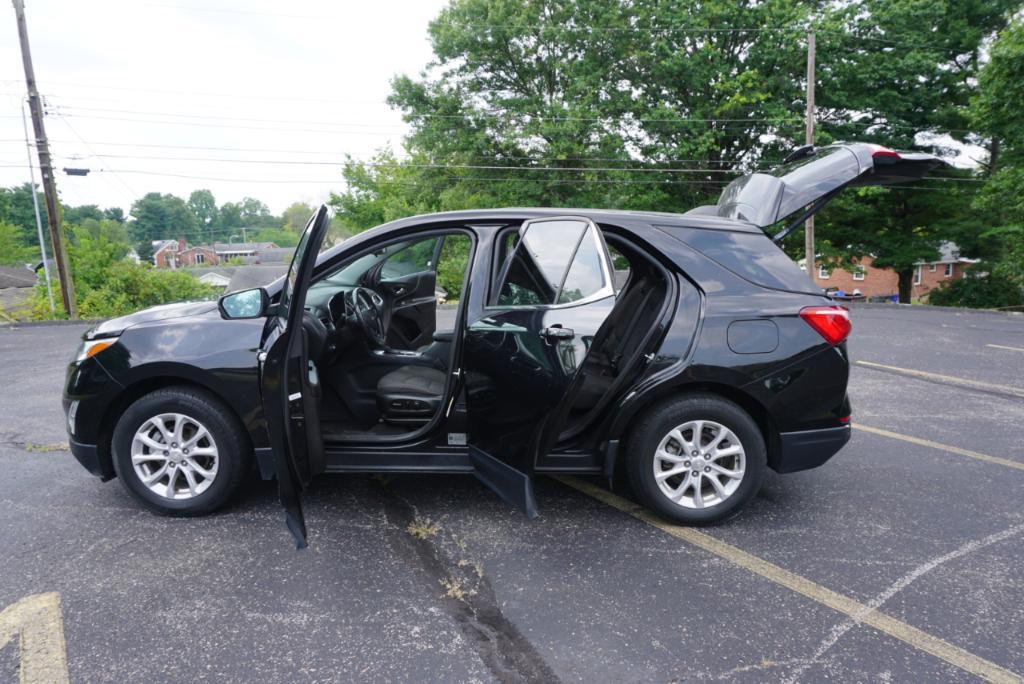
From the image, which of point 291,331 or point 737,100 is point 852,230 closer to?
point 737,100

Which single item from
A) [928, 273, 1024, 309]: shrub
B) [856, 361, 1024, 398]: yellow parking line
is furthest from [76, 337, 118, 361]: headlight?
[928, 273, 1024, 309]: shrub

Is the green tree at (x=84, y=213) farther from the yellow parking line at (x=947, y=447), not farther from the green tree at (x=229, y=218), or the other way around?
the yellow parking line at (x=947, y=447)

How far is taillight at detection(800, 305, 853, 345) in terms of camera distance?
330 centimetres

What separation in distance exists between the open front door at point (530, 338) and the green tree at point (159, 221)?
125 m

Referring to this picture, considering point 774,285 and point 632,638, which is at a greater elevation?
point 774,285

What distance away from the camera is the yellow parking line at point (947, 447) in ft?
14.2

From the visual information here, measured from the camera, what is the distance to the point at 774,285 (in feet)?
11.1

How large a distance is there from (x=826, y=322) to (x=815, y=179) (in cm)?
94

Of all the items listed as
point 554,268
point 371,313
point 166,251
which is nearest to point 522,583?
point 554,268

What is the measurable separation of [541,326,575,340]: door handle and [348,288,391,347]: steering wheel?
1611 millimetres

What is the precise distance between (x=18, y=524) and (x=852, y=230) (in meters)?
28.9

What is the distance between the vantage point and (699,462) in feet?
10.8

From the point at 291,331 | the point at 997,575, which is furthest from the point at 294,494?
the point at 997,575

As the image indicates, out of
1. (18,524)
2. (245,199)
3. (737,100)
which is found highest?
(245,199)
